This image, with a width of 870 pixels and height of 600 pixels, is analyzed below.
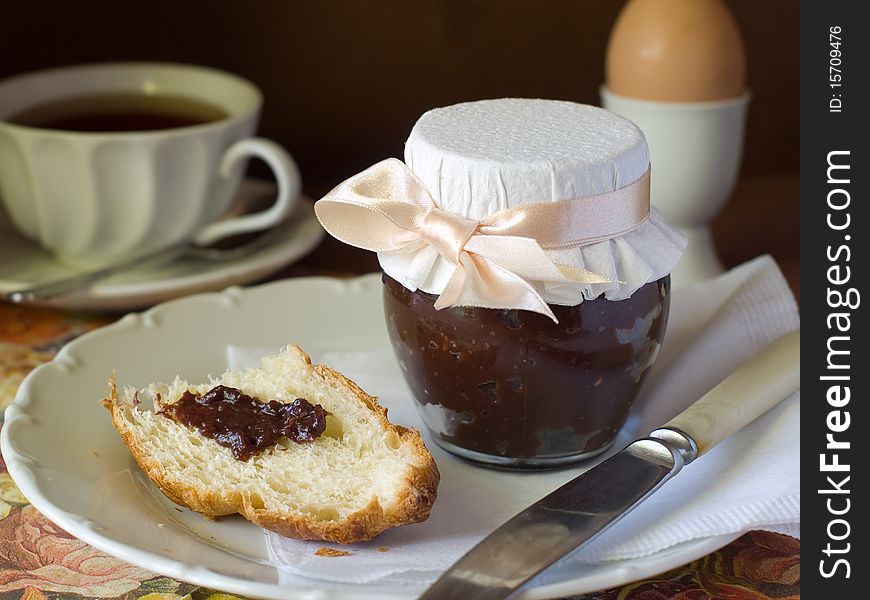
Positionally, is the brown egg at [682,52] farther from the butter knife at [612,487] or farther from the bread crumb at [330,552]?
the bread crumb at [330,552]

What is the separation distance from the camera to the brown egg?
4.25 feet

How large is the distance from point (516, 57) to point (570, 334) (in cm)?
82

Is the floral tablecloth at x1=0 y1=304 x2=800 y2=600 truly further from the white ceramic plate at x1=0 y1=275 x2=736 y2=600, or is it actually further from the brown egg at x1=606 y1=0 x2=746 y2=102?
the brown egg at x1=606 y1=0 x2=746 y2=102

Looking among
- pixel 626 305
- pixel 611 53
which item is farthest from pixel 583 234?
pixel 611 53

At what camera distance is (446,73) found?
5.22ft

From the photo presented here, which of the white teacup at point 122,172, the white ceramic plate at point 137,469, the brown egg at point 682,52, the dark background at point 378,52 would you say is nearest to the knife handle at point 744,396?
the white ceramic plate at point 137,469

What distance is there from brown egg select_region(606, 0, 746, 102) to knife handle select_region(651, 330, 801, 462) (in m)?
0.40

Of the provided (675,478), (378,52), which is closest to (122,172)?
(378,52)

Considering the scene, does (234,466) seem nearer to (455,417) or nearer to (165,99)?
(455,417)

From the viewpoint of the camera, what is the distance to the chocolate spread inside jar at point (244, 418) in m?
0.88

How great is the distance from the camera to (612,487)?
31.6 inches

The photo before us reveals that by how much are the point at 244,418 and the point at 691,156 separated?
693 mm

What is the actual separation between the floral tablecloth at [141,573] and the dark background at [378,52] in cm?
73

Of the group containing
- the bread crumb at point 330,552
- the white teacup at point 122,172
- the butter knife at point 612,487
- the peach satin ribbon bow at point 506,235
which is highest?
the peach satin ribbon bow at point 506,235
